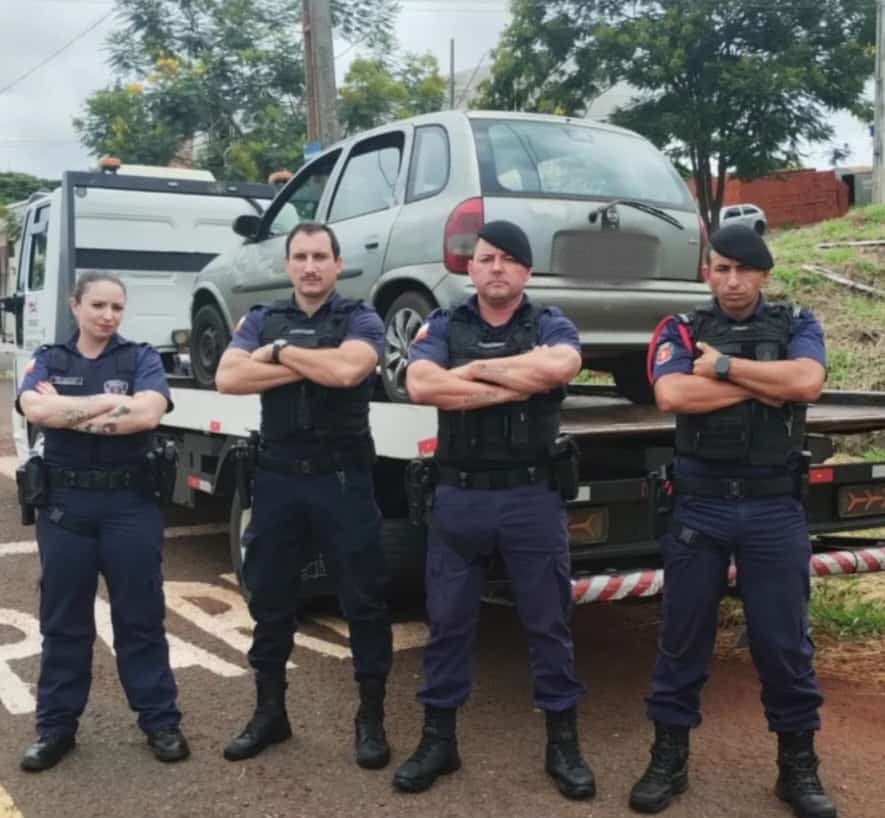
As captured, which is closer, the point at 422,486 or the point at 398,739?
the point at 422,486

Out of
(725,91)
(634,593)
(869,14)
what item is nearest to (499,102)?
(725,91)

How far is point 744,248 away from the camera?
3.31m

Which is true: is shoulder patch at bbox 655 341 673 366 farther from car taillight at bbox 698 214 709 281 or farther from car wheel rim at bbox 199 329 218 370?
car wheel rim at bbox 199 329 218 370

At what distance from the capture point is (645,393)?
5.49m

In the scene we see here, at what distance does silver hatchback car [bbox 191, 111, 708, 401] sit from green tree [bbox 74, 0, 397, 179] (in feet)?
52.4

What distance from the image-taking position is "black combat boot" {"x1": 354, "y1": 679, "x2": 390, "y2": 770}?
358 cm

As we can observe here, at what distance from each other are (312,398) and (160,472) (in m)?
0.57

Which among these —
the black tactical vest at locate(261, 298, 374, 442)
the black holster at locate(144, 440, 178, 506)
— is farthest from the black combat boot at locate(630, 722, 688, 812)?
the black holster at locate(144, 440, 178, 506)

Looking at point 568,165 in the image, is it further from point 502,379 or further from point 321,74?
point 321,74

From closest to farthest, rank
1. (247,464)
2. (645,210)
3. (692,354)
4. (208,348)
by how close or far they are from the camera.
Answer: (692,354), (247,464), (645,210), (208,348)

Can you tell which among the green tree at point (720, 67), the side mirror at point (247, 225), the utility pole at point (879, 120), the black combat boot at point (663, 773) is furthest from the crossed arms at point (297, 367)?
the green tree at point (720, 67)

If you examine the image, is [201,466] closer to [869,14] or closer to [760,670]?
[760,670]

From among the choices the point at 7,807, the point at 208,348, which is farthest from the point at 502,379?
the point at 208,348

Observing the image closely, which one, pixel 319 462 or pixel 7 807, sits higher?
pixel 319 462
